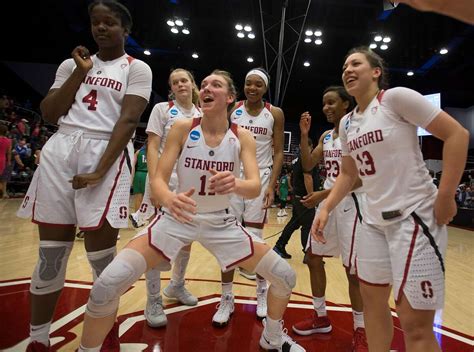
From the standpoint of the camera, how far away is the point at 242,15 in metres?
13.5

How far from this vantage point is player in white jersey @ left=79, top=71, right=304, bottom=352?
6.34 ft

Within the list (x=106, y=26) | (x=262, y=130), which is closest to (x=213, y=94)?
(x=106, y=26)

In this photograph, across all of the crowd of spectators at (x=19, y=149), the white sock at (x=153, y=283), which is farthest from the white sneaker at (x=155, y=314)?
the crowd of spectators at (x=19, y=149)

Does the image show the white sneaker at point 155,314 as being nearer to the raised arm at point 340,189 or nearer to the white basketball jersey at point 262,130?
the raised arm at point 340,189

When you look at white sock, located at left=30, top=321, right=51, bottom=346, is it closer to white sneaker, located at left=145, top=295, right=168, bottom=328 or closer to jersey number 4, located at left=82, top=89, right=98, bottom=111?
white sneaker, located at left=145, top=295, right=168, bottom=328

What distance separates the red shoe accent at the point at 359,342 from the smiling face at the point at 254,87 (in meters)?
2.27

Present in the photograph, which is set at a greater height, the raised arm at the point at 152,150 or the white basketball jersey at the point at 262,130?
the white basketball jersey at the point at 262,130

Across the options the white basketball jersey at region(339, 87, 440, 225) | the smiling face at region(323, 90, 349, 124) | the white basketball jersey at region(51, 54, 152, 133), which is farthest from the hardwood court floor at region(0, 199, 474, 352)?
the smiling face at region(323, 90, 349, 124)

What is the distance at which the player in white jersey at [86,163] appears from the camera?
7.06 feet

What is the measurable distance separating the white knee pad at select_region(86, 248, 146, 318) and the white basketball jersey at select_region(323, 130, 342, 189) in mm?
1881

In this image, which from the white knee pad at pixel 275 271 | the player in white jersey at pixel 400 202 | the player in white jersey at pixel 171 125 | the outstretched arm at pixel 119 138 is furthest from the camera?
the player in white jersey at pixel 171 125

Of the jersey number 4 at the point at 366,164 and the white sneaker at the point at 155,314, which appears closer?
the jersey number 4 at the point at 366,164

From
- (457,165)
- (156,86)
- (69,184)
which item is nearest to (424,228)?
(457,165)

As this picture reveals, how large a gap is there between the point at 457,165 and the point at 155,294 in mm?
2371
